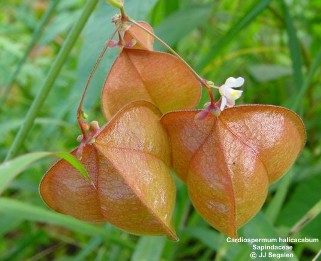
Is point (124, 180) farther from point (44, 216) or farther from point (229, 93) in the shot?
point (44, 216)

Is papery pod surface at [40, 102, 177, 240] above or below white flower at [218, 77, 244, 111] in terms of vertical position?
below

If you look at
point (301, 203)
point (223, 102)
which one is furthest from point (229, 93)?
point (301, 203)

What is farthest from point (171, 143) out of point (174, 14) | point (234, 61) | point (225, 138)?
point (234, 61)

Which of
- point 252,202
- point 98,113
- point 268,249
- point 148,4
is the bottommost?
point 98,113

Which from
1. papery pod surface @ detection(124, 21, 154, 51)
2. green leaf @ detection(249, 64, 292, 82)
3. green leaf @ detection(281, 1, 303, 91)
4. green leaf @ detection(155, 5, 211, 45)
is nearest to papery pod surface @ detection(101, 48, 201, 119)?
papery pod surface @ detection(124, 21, 154, 51)

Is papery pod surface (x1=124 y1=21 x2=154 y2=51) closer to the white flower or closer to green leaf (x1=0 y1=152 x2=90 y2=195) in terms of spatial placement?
the white flower

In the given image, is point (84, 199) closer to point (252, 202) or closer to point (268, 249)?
point (252, 202)
